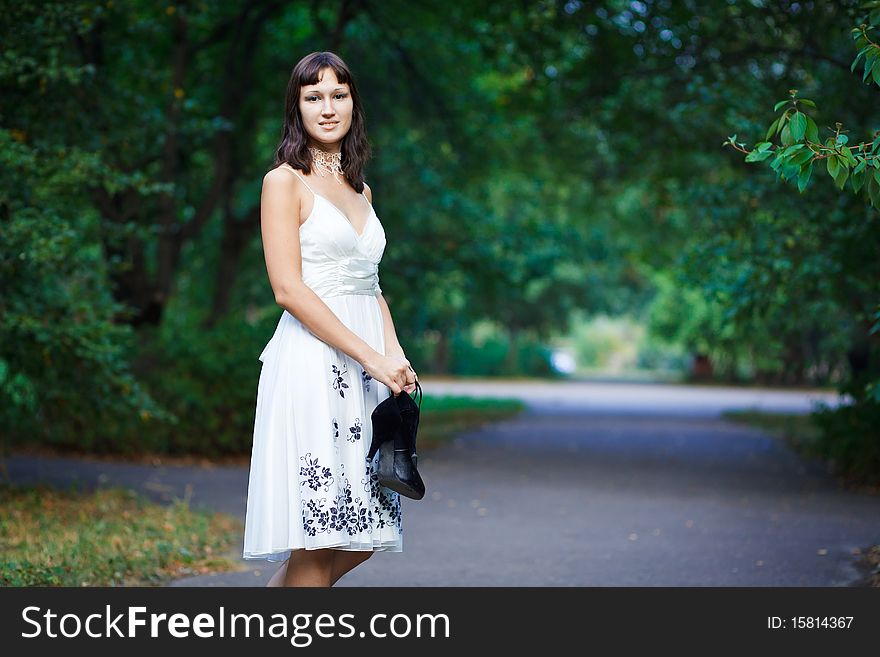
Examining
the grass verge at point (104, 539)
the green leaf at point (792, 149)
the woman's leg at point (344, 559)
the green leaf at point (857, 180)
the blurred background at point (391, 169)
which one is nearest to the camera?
the woman's leg at point (344, 559)

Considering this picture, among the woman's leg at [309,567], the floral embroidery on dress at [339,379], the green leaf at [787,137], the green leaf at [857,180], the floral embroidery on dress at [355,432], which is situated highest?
the green leaf at [787,137]

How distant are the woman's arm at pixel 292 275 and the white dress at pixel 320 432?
8 cm

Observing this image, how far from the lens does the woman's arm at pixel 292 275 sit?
358cm

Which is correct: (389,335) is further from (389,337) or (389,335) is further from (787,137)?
(787,137)

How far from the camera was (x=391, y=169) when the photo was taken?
52.3 ft

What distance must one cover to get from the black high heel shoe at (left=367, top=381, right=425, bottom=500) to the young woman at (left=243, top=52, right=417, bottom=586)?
8 centimetres

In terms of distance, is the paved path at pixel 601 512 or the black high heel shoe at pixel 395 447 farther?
the paved path at pixel 601 512

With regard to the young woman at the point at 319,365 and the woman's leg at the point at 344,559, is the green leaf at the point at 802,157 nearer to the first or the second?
the young woman at the point at 319,365

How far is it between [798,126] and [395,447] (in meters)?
1.77

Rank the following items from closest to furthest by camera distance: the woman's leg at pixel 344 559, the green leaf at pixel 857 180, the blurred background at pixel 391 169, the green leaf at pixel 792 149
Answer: the woman's leg at pixel 344 559
the green leaf at pixel 792 149
the green leaf at pixel 857 180
the blurred background at pixel 391 169

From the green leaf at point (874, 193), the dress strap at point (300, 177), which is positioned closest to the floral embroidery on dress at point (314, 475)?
the dress strap at point (300, 177)

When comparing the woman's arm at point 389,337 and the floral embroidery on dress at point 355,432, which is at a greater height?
the woman's arm at point 389,337

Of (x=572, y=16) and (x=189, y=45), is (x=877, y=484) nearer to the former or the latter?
(x=572, y=16)

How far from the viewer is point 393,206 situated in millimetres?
16047
